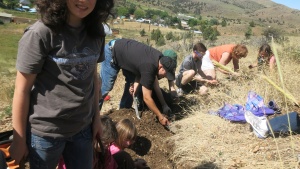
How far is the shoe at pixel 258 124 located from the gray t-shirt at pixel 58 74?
98.7 inches

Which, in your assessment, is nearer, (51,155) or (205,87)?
(51,155)

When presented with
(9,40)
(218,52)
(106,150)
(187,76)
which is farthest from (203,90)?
(9,40)

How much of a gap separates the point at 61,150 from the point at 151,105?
2.21m

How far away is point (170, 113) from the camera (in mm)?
4449

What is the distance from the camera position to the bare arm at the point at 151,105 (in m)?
3.70

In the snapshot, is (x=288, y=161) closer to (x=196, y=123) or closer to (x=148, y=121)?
(x=196, y=123)

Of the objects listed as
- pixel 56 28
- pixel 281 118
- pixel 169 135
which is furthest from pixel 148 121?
pixel 56 28

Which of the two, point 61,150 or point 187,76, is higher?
point 61,150

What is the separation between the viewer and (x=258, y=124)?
11.8ft

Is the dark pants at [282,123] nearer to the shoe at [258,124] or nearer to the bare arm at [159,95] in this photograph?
the shoe at [258,124]

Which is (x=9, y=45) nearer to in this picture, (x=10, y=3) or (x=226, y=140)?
(x=10, y=3)

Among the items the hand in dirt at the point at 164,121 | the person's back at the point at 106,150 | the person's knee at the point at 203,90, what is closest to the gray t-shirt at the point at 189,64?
the person's knee at the point at 203,90

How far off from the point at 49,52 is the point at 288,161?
8.14 feet

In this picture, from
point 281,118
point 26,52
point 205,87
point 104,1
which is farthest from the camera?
point 205,87
